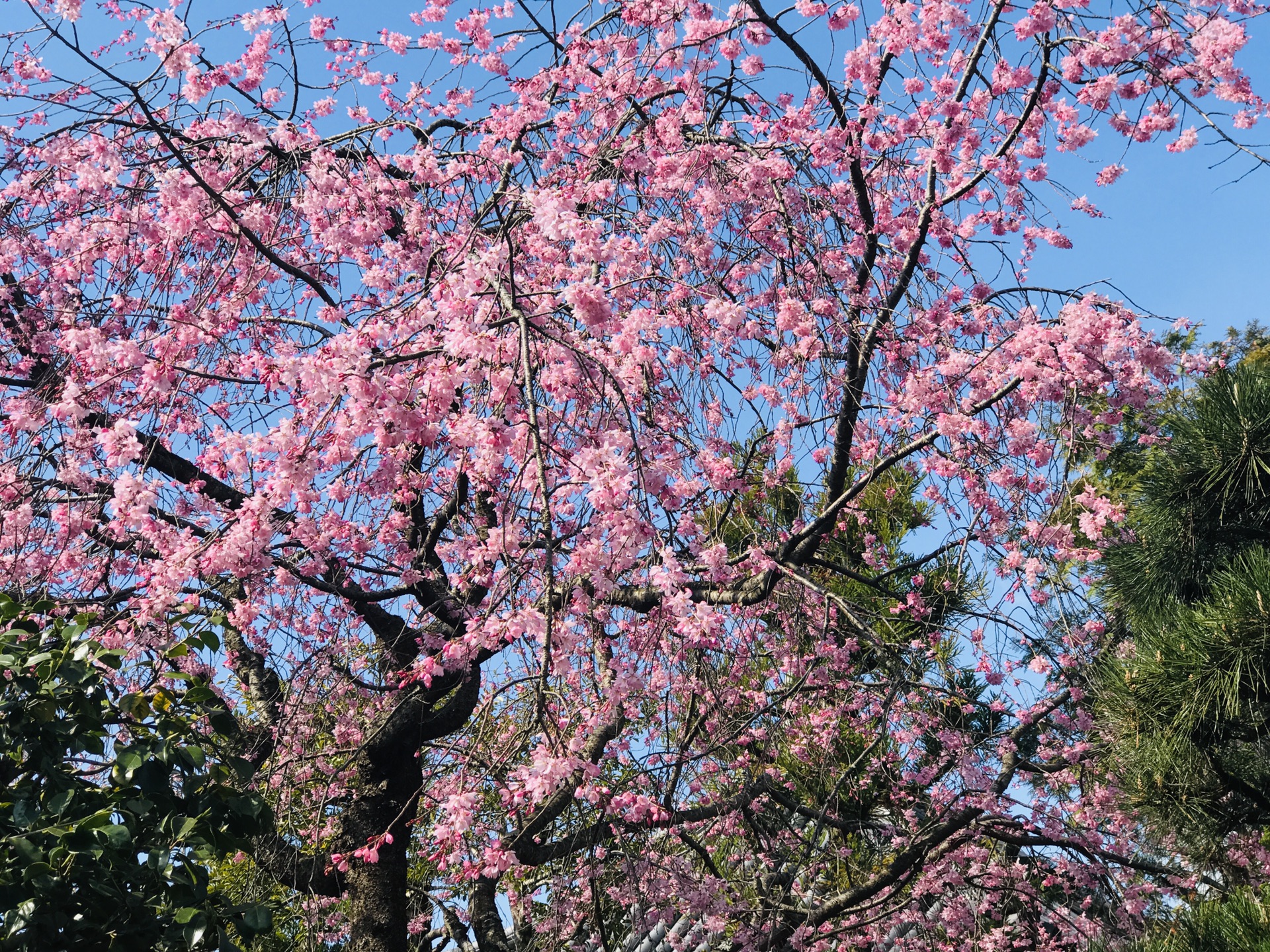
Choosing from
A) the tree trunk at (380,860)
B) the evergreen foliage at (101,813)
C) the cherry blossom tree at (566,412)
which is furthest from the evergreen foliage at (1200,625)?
the evergreen foliage at (101,813)

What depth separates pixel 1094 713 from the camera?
573 centimetres

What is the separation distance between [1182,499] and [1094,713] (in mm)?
1418

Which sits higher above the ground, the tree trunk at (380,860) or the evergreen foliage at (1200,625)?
the tree trunk at (380,860)

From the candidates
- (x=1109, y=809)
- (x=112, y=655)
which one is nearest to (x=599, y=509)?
(x=112, y=655)

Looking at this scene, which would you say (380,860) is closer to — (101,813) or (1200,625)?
(101,813)

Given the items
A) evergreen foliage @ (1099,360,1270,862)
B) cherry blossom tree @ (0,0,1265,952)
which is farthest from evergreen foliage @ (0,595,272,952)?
evergreen foliage @ (1099,360,1270,862)

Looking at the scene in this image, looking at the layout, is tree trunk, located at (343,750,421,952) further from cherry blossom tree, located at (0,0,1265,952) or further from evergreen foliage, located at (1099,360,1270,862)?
evergreen foliage, located at (1099,360,1270,862)

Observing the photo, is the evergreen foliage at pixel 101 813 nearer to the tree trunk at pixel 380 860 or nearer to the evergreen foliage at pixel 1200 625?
the tree trunk at pixel 380 860

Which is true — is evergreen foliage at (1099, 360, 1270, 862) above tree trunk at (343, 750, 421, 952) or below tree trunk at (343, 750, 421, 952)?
below

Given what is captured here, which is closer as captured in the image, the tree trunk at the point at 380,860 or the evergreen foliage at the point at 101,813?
the evergreen foliage at the point at 101,813

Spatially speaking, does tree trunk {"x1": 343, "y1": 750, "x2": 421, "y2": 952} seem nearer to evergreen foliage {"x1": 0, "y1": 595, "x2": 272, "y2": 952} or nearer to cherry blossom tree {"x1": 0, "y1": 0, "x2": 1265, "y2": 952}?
cherry blossom tree {"x1": 0, "y1": 0, "x2": 1265, "y2": 952}

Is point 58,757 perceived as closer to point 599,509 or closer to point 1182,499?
point 599,509

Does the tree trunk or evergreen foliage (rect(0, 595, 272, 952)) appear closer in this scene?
evergreen foliage (rect(0, 595, 272, 952))

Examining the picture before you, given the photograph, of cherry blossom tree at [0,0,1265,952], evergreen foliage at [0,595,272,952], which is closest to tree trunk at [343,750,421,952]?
cherry blossom tree at [0,0,1265,952]
